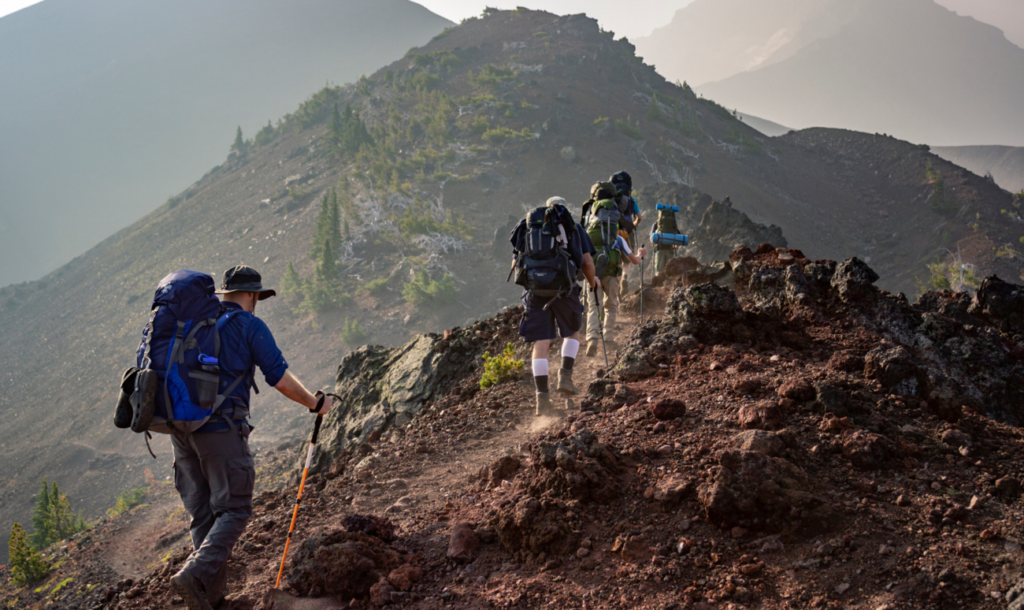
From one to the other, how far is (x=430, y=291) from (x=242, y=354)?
29.3 metres

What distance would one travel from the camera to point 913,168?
138 feet

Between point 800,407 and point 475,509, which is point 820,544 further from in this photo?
point 475,509

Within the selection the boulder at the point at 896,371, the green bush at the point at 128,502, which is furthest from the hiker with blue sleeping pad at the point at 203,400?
the green bush at the point at 128,502

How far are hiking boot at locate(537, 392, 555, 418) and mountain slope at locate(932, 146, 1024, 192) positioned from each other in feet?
277

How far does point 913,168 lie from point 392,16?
551 feet

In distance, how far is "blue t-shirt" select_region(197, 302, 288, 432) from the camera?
10.6ft

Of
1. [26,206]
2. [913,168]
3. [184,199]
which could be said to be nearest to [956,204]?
[913,168]

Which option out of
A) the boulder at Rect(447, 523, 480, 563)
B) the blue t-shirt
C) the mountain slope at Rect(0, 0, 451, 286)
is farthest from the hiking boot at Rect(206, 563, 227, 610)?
the mountain slope at Rect(0, 0, 451, 286)

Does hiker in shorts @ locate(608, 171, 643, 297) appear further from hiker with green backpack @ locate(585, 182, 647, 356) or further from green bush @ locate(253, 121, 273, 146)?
green bush @ locate(253, 121, 273, 146)

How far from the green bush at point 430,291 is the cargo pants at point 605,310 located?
25.3 metres

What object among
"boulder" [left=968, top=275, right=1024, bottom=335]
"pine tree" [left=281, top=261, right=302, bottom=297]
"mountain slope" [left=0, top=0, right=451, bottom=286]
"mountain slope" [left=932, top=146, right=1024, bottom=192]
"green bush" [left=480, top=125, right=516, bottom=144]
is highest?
"mountain slope" [left=0, top=0, right=451, bottom=286]

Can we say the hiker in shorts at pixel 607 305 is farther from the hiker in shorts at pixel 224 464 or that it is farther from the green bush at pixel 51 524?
the green bush at pixel 51 524

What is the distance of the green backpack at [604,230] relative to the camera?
7.21 metres

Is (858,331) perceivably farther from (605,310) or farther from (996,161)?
(996,161)
